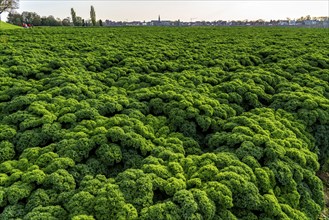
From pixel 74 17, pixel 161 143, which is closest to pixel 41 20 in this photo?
pixel 74 17

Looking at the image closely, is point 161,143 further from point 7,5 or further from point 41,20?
point 41,20

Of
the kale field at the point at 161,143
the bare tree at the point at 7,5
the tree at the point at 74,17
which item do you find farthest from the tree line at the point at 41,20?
the kale field at the point at 161,143

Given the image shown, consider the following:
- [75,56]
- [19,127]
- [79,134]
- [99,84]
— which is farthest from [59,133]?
[75,56]

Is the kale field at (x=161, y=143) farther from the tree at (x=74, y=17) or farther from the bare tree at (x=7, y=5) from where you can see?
the tree at (x=74, y=17)

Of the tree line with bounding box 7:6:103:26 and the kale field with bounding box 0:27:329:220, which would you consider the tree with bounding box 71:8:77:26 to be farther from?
the kale field with bounding box 0:27:329:220

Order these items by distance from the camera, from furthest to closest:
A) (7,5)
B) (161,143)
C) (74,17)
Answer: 1. (74,17)
2. (7,5)
3. (161,143)

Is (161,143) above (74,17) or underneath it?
underneath

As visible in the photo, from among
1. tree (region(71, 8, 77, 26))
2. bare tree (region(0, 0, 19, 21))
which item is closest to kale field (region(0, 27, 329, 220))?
bare tree (region(0, 0, 19, 21))

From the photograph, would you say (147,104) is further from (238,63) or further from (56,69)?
(238,63)
